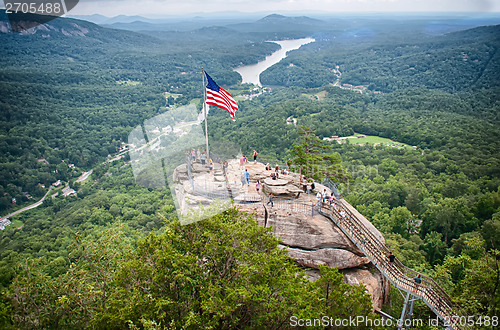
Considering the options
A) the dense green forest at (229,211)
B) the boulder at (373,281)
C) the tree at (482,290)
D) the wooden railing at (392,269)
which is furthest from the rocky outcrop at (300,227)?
the tree at (482,290)

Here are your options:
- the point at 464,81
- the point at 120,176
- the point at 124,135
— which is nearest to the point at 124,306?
the point at 120,176

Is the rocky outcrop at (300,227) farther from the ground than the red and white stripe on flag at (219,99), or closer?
closer

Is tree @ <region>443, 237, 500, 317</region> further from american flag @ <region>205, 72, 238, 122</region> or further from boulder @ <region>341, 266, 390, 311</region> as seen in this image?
american flag @ <region>205, 72, 238, 122</region>

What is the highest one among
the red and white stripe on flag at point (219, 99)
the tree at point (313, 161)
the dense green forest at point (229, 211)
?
the red and white stripe on flag at point (219, 99)

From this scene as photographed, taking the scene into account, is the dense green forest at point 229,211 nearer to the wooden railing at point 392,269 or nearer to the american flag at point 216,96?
the wooden railing at point 392,269

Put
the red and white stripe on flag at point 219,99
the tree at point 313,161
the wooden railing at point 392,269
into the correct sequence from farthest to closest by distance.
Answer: the tree at point 313,161 → the red and white stripe on flag at point 219,99 → the wooden railing at point 392,269

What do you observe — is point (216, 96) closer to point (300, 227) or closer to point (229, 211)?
point (229, 211)
